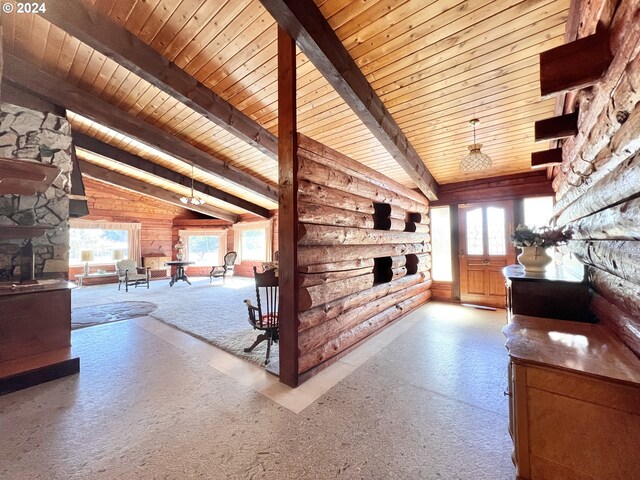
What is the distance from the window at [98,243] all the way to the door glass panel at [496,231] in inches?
445

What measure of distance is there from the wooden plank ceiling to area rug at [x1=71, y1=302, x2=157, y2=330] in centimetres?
358

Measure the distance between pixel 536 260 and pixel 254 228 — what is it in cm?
Result: 899

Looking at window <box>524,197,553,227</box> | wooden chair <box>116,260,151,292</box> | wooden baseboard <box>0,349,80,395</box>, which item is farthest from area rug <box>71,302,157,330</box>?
window <box>524,197,553,227</box>

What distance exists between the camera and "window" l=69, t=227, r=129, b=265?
318 inches

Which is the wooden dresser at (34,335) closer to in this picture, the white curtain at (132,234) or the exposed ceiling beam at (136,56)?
the exposed ceiling beam at (136,56)

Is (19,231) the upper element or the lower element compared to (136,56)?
lower

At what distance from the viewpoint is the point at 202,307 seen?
17.5ft

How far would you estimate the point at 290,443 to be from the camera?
1.68 m

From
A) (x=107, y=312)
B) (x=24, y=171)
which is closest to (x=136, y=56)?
(x=24, y=171)

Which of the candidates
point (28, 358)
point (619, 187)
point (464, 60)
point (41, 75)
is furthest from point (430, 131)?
point (28, 358)

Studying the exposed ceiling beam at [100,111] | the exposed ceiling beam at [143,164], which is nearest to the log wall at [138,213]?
the exposed ceiling beam at [143,164]

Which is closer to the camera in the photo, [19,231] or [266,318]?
[19,231]

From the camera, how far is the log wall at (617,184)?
3.82 ft

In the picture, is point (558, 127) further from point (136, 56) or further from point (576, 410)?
point (136, 56)
